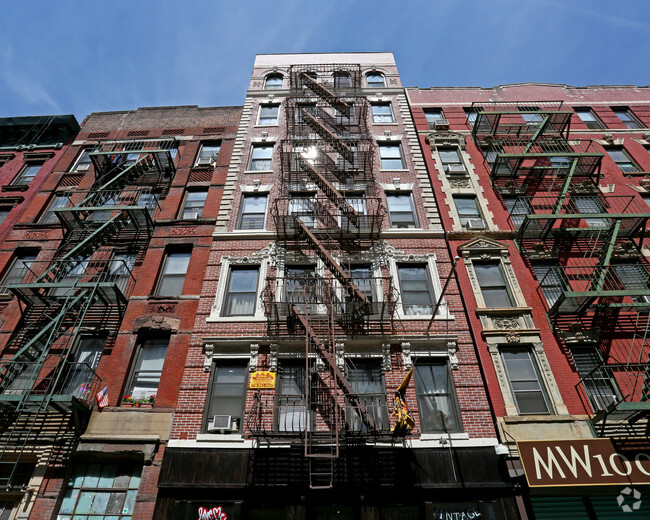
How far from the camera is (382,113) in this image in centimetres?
2184

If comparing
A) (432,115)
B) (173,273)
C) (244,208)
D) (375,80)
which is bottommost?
(173,273)

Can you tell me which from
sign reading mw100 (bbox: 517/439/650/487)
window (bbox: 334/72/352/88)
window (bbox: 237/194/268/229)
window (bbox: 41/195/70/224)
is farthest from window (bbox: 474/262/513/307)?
window (bbox: 41/195/70/224)

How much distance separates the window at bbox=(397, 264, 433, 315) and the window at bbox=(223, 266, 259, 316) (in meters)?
5.17

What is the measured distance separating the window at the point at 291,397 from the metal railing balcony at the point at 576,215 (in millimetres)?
9677

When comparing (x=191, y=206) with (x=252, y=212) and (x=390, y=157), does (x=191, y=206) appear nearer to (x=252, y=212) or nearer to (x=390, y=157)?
(x=252, y=212)

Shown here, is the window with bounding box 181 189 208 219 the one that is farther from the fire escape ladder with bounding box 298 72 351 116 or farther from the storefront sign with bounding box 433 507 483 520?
the storefront sign with bounding box 433 507 483 520

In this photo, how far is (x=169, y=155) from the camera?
61.7ft

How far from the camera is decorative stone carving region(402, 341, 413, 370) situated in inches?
486

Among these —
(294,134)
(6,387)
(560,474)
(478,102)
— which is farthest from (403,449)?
(478,102)

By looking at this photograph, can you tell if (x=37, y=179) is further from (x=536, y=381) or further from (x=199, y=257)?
(x=536, y=381)

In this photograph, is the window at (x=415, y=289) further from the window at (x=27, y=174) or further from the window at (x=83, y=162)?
the window at (x=27, y=174)

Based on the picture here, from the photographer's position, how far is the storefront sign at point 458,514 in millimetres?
9945

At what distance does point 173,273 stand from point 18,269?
6.77m

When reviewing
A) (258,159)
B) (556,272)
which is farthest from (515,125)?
(258,159)
